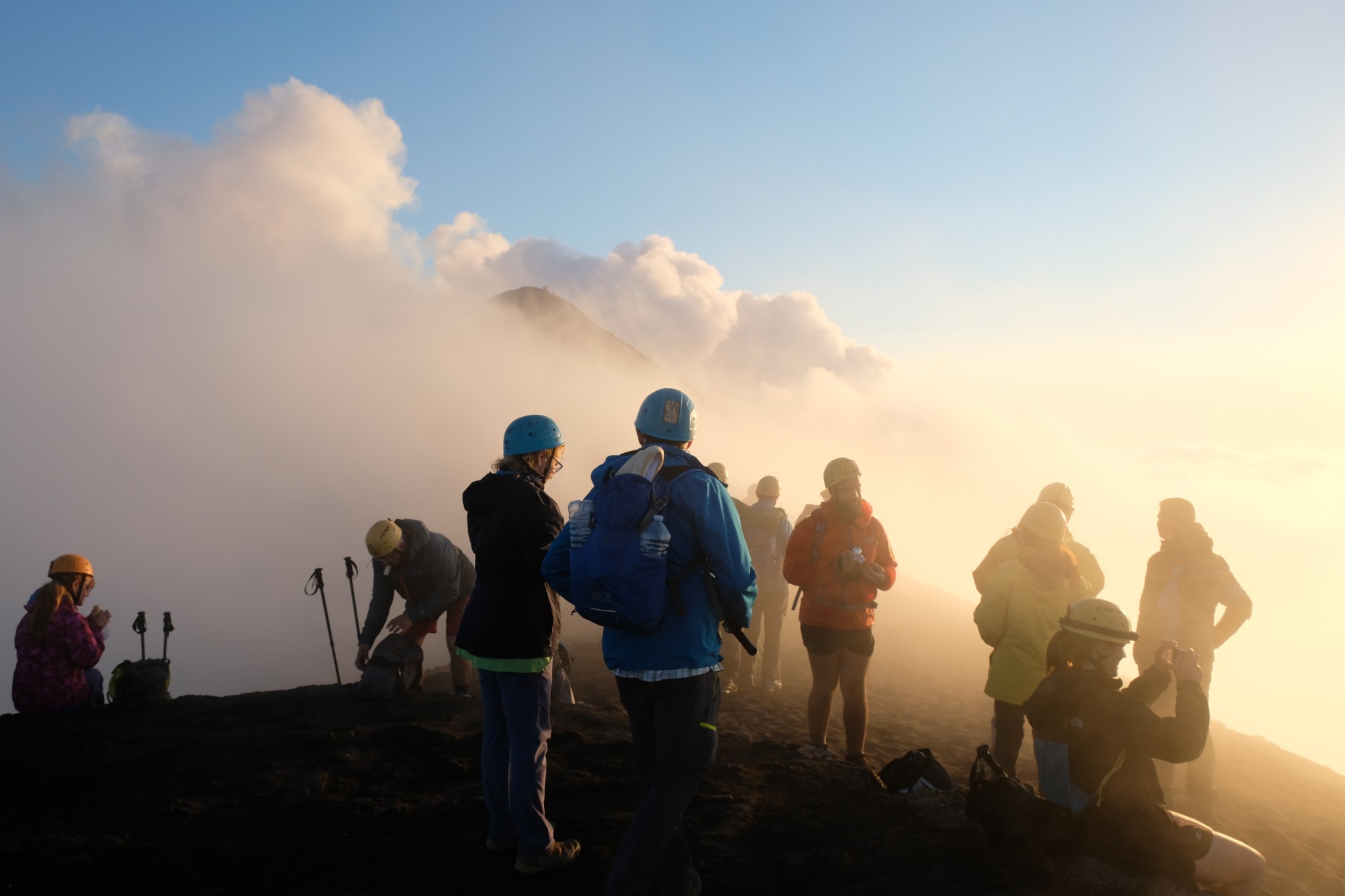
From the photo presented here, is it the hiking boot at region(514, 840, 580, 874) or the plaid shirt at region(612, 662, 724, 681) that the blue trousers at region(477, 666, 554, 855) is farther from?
the plaid shirt at region(612, 662, 724, 681)

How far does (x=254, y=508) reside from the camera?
102 ft

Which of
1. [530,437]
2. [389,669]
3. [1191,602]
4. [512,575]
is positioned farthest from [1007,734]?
[389,669]

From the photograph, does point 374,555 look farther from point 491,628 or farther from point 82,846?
point 491,628

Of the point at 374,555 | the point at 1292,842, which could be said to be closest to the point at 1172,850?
the point at 1292,842

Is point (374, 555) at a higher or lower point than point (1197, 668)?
higher

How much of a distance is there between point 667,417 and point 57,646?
22.0 ft

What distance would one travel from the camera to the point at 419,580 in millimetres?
7273

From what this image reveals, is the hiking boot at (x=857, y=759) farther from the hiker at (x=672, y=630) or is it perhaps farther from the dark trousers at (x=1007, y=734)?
the hiker at (x=672, y=630)

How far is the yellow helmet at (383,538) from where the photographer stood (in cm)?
684

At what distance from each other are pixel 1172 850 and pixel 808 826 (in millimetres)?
1908

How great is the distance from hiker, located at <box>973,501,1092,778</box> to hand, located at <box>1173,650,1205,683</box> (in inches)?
56.2

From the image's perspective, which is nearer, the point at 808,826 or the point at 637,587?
the point at 637,587

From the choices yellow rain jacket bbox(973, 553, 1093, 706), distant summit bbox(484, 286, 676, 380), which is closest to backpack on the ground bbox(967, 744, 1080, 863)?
yellow rain jacket bbox(973, 553, 1093, 706)

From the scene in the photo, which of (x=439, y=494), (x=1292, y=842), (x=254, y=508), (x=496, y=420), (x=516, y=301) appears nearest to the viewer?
(x=1292, y=842)
